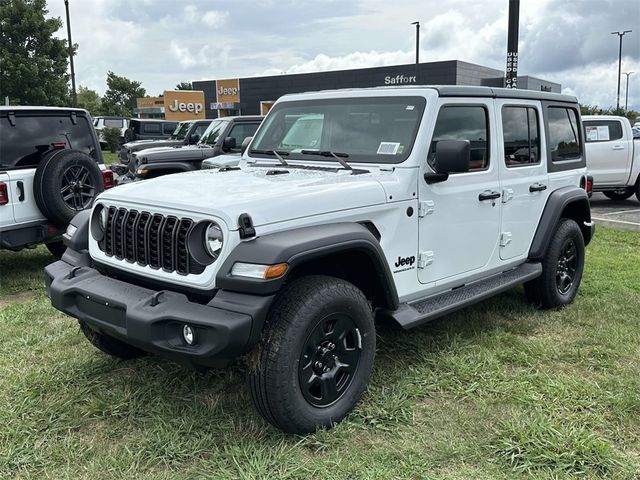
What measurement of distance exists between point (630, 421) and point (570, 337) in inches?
52.6

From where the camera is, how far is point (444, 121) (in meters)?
4.06

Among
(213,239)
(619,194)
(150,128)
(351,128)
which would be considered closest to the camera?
(213,239)

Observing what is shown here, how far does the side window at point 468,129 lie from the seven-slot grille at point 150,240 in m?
1.72

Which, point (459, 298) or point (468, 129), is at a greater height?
point (468, 129)

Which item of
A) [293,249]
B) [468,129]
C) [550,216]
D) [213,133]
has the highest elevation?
[213,133]

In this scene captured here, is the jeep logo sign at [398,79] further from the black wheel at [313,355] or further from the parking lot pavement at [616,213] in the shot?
the black wheel at [313,355]

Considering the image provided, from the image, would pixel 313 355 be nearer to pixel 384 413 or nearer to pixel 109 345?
pixel 384 413

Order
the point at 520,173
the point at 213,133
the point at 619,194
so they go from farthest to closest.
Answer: the point at 619,194 < the point at 213,133 < the point at 520,173

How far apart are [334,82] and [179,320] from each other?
130 feet

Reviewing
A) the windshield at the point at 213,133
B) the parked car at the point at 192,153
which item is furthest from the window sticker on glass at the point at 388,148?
the windshield at the point at 213,133

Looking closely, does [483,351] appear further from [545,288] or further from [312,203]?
[312,203]

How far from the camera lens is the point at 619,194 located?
1270cm

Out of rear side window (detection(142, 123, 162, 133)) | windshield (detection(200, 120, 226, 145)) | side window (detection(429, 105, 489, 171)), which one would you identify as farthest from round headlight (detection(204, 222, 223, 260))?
rear side window (detection(142, 123, 162, 133))

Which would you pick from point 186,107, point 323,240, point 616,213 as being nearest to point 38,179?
point 323,240
